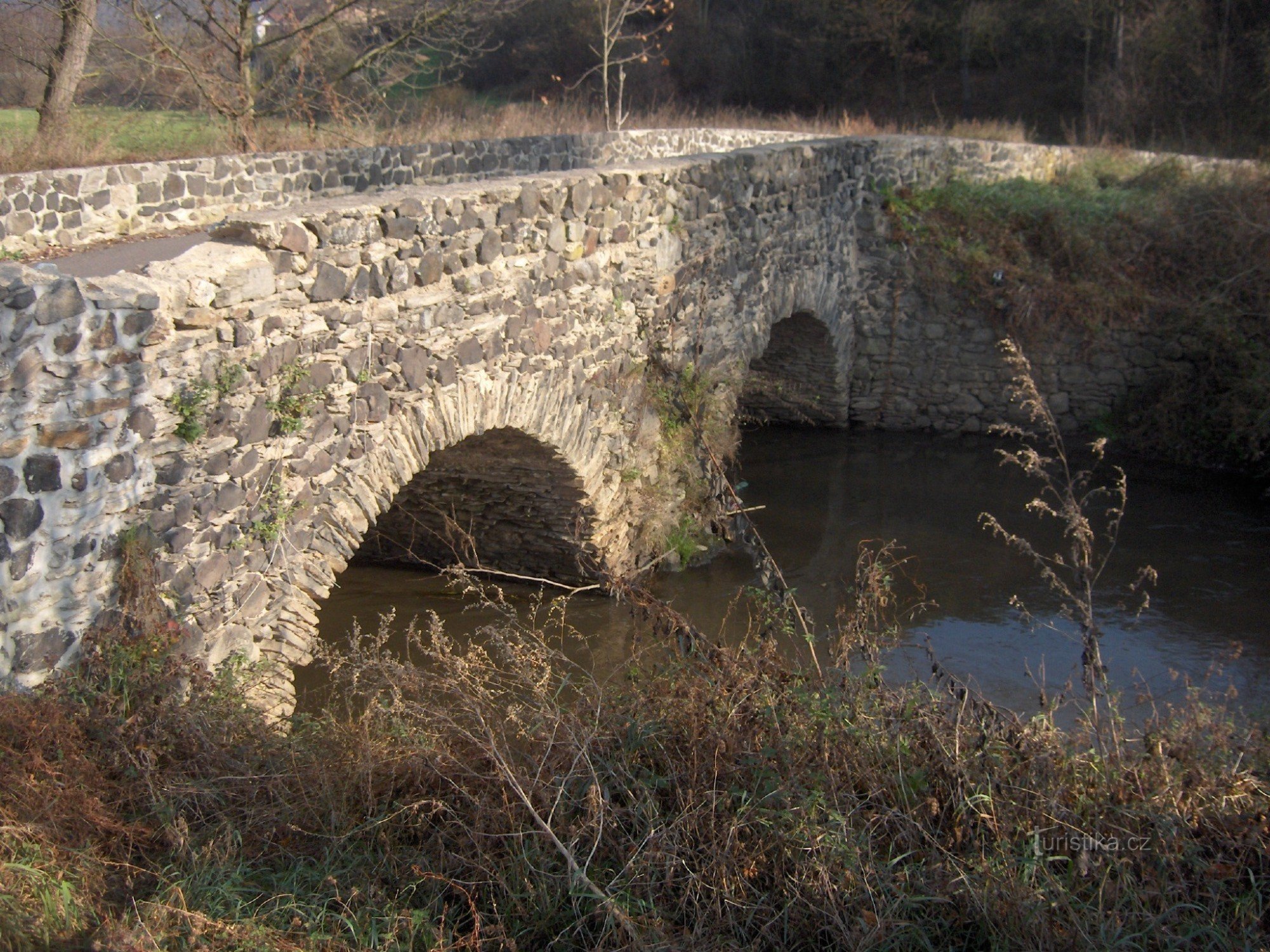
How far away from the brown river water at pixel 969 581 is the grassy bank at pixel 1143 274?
2.66 ft

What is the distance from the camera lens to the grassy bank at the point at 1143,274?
11656 mm

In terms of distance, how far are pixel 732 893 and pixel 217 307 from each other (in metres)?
2.87

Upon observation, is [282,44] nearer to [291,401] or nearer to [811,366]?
[811,366]

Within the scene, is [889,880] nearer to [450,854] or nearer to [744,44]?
[450,854]

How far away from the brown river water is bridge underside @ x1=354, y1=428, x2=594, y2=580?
0.23 metres

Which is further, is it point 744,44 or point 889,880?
point 744,44

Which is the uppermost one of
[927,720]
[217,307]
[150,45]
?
[150,45]

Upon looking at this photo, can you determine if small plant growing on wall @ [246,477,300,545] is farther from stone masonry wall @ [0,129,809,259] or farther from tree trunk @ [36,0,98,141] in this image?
tree trunk @ [36,0,98,141]

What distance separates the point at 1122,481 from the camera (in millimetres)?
4496

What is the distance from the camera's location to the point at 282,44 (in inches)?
631

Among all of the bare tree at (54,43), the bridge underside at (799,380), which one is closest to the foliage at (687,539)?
the bridge underside at (799,380)

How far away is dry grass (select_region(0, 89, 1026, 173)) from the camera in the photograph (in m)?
10.7

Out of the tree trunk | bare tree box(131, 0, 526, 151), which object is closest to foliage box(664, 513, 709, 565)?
bare tree box(131, 0, 526, 151)

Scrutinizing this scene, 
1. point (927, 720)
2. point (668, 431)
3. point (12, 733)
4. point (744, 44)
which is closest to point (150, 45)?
point (668, 431)
